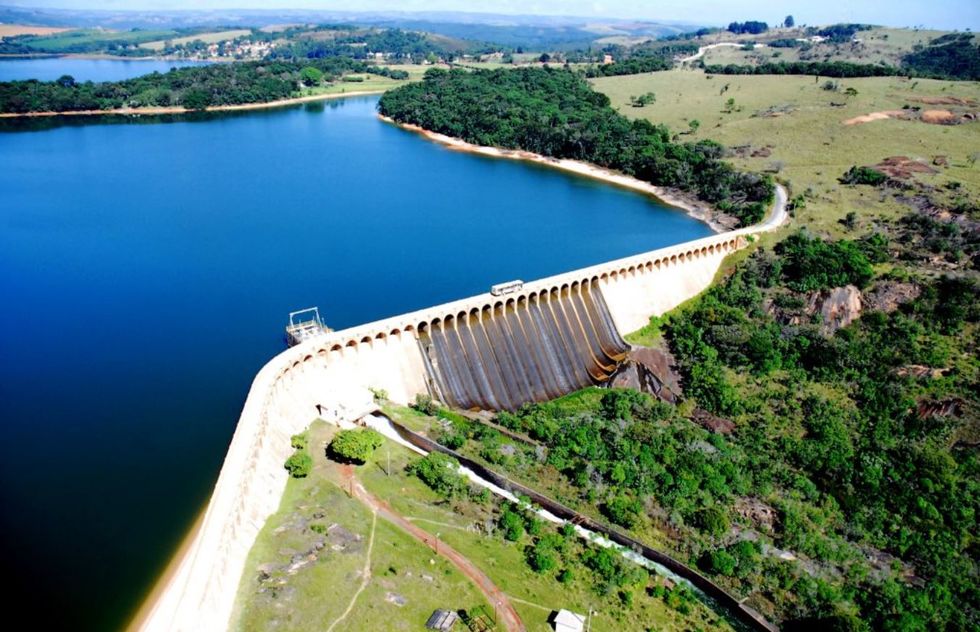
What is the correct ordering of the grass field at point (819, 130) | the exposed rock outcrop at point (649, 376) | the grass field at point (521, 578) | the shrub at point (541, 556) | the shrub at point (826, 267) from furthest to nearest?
the grass field at point (819, 130)
the shrub at point (826, 267)
the exposed rock outcrop at point (649, 376)
the shrub at point (541, 556)
the grass field at point (521, 578)

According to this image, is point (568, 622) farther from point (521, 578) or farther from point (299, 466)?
point (299, 466)

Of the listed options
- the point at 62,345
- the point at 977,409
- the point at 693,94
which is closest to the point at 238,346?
the point at 62,345

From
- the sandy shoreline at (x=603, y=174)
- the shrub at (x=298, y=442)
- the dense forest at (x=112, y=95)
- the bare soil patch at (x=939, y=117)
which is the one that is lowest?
the shrub at (x=298, y=442)

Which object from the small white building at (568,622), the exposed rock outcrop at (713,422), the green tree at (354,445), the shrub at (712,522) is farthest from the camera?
the exposed rock outcrop at (713,422)

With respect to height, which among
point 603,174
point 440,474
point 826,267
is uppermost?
point 826,267

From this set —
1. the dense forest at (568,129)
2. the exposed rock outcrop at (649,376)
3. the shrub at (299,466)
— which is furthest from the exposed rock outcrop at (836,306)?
the shrub at (299,466)

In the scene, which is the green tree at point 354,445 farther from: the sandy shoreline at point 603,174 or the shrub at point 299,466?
the sandy shoreline at point 603,174

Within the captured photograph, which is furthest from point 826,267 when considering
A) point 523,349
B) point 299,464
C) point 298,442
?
point 299,464
